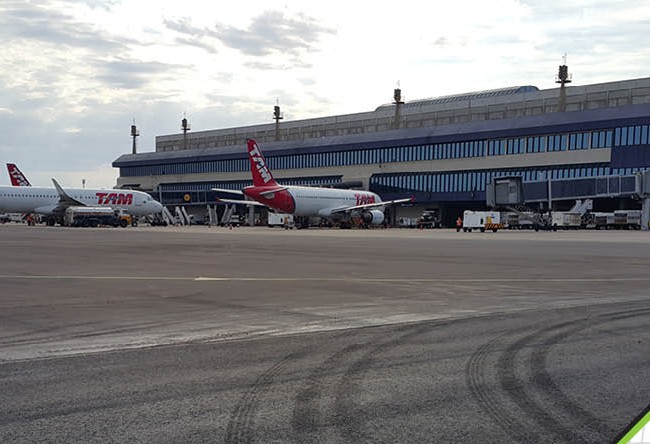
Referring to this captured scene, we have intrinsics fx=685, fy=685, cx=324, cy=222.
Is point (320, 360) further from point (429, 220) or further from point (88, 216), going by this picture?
point (429, 220)

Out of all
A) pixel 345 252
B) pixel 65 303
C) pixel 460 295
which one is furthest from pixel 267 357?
pixel 345 252

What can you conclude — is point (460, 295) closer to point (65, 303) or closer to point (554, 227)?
point (65, 303)

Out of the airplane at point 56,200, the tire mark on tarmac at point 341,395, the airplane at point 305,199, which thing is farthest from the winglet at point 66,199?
the tire mark on tarmac at point 341,395

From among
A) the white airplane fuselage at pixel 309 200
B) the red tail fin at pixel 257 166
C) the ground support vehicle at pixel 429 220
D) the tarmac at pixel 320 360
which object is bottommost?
the tarmac at pixel 320 360

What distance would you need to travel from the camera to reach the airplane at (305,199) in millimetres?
68438

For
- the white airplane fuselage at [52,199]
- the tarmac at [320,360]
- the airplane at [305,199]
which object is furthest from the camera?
the white airplane fuselage at [52,199]

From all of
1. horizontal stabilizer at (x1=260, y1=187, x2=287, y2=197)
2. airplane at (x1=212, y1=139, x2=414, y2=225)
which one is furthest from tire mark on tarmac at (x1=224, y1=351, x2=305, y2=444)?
horizontal stabilizer at (x1=260, y1=187, x2=287, y2=197)

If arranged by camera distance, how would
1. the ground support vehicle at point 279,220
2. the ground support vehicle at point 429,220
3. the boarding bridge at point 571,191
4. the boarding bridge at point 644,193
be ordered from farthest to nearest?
the ground support vehicle at point 429,220 < the ground support vehicle at point 279,220 < the boarding bridge at point 571,191 < the boarding bridge at point 644,193

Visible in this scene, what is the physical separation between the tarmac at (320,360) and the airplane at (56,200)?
60.7 meters

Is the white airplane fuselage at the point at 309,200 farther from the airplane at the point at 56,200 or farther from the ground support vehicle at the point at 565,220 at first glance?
the ground support vehicle at the point at 565,220

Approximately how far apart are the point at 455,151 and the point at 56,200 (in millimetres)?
54557

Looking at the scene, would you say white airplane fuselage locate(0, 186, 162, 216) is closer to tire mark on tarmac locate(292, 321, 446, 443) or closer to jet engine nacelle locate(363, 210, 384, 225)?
jet engine nacelle locate(363, 210, 384, 225)

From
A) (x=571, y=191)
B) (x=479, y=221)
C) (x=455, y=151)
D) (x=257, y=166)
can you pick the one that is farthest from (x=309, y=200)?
(x=455, y=151)

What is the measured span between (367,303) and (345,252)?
16197 mm
